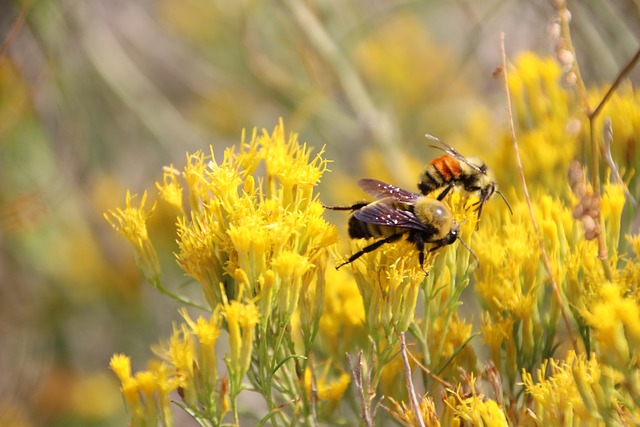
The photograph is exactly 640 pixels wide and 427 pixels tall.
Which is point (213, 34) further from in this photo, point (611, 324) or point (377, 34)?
point (611, 324)

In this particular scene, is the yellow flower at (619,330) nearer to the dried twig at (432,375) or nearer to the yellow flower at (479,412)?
the yellow flower at (479,412)

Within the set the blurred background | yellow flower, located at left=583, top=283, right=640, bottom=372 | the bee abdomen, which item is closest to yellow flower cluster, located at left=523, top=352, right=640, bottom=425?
yellow flower, located at left=583, top=283, right=640, bottom=372

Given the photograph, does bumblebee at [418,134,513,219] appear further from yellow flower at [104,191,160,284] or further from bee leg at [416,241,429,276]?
yellow flower at [104,191,160,284]

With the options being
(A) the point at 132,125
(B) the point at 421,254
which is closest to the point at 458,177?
(B) the point at 421,254

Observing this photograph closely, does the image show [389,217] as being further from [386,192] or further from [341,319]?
[341,319]

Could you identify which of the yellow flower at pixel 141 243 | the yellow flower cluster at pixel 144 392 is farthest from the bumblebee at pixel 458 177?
the yellow flower cluster at pixel 144 392

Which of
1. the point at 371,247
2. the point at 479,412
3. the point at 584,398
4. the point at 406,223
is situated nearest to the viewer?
the point at 584,398

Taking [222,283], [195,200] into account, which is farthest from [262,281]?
[195,200]
